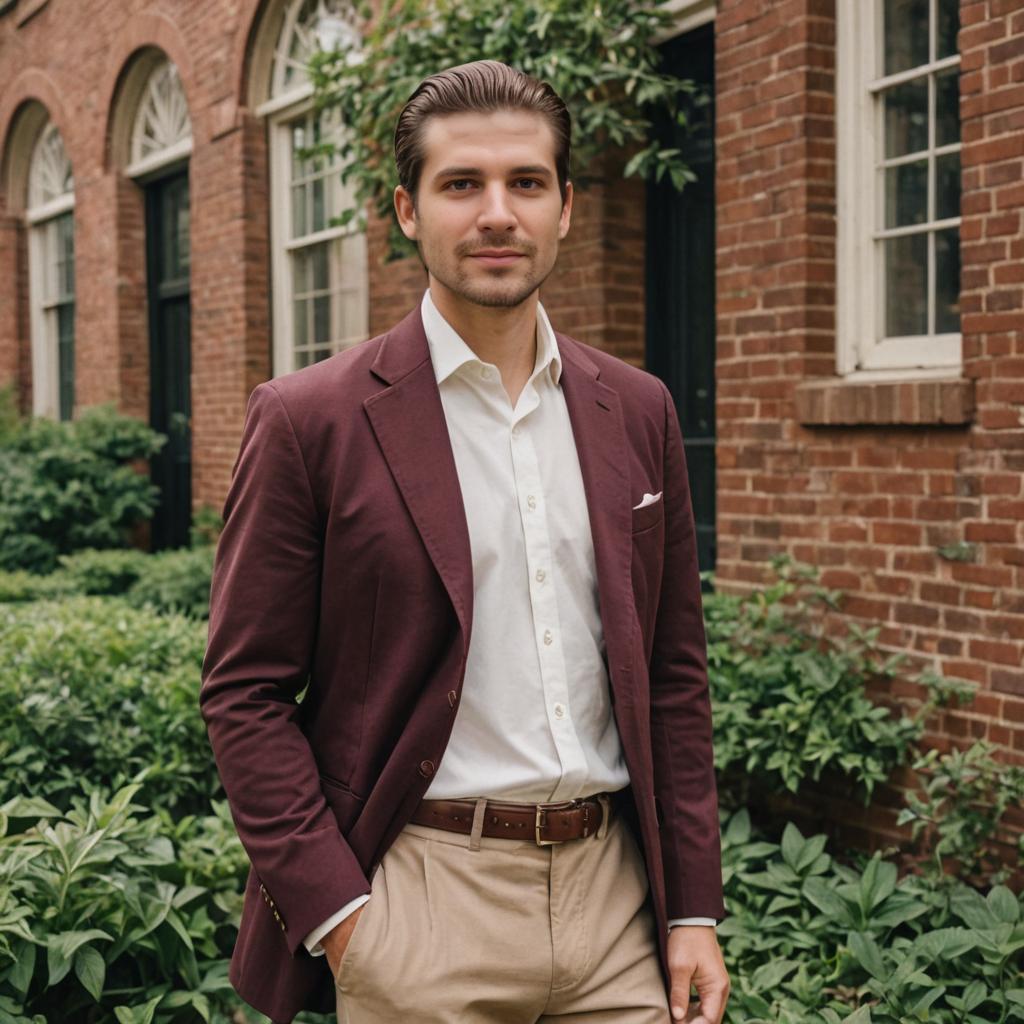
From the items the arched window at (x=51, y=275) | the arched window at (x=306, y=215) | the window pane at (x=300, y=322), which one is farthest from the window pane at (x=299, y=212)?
the arched window at (x=51, y=275)

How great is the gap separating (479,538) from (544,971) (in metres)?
0.70

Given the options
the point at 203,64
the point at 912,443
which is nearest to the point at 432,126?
the point at 912,443

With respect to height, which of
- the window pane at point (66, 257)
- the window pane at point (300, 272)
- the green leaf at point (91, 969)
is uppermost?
the window pane at point (66, 257)

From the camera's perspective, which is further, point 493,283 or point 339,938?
point 493,283

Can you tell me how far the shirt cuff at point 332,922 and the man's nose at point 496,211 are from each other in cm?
107

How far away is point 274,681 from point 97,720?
2895 millimetres

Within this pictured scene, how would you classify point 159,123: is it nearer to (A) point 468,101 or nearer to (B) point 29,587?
(B) point 29,587

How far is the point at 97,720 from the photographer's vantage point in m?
4.77

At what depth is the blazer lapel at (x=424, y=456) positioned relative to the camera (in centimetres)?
210

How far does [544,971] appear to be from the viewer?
2.13 meters

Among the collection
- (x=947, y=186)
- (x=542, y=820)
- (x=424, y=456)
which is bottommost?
(x=542, y=820)

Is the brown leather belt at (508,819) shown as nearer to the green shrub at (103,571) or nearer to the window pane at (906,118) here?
the window pane at (906,118)

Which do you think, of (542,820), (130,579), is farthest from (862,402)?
(130,579)

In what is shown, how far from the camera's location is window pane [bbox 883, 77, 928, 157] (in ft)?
16.3
